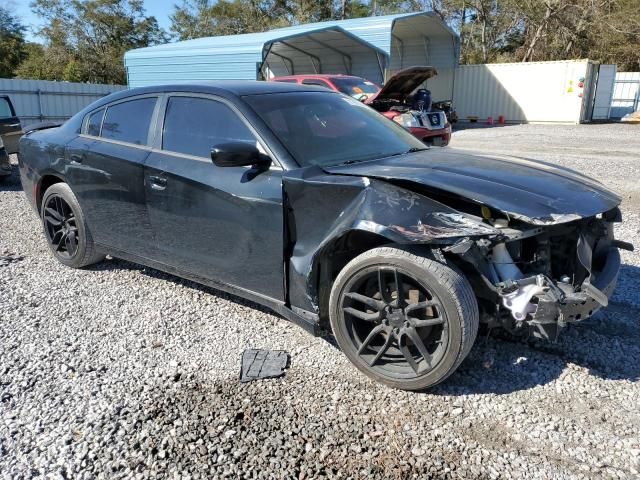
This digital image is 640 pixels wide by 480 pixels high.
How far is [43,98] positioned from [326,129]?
53.7 feet

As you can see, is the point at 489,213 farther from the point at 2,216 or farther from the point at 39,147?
the point at 2,216

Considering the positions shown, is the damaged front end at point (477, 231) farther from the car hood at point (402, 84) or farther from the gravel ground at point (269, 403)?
the car hood at point (402, 84)

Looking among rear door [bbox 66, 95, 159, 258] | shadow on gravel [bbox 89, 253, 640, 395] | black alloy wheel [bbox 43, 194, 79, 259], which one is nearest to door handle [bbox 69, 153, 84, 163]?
rear door [bbox 66, 95, 159, 258]

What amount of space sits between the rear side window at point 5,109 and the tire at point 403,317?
903 centimetres

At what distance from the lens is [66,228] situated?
15.7 ft

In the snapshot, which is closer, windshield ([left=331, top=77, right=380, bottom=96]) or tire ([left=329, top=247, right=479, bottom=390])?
tire ([left=329, top=247, right=479, bottom=390])

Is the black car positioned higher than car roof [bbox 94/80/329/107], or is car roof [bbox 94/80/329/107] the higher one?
car roof [bbox 94/80/329/107]

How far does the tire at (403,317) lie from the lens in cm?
263

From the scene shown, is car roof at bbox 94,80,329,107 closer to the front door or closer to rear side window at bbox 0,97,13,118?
the front door

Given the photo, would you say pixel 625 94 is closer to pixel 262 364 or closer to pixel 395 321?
pixel 395 321

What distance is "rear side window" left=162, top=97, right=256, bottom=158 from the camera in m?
3.51

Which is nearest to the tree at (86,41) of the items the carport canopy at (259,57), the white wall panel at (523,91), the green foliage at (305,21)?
the green foliage at (305,21)

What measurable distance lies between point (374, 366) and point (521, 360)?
940 mm

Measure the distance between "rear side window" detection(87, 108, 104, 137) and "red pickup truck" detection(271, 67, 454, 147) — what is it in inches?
225
